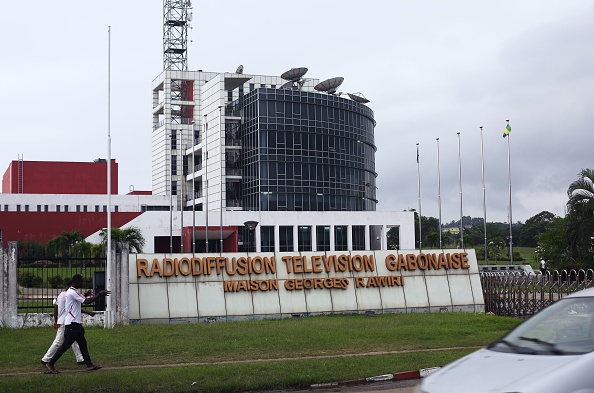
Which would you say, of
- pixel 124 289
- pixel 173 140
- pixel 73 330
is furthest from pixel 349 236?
pixel 73 330

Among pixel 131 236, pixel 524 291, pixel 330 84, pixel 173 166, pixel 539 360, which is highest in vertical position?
pixel 330 84

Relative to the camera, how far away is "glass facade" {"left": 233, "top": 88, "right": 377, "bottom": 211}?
259ft

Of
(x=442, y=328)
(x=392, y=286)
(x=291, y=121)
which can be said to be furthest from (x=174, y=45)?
(x=442, y=328)

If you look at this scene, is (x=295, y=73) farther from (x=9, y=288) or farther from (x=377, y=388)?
(x=377, y=388)

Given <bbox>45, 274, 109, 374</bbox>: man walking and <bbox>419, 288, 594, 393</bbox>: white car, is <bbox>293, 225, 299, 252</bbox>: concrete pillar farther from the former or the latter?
<bbox>419, 288, 594, 393</bbox>: white car

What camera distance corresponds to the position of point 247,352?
18609 millimetres

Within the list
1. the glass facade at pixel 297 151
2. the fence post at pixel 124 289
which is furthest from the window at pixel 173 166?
the fence post at pixel 124 289

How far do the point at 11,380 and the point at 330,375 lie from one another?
603 cm

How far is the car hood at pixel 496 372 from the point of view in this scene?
7344mm

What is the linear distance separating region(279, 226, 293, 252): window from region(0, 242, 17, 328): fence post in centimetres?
5046

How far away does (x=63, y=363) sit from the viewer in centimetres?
1712

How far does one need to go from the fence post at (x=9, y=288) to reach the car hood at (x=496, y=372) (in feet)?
61.5

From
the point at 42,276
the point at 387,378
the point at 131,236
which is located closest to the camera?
the point at 387,378

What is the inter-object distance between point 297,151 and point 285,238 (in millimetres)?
10690
